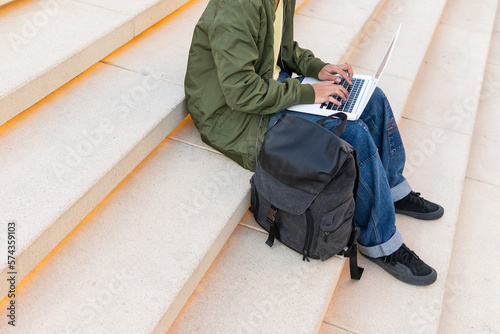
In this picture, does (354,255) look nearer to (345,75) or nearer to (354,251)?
(354,251)

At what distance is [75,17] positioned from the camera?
9.16ft

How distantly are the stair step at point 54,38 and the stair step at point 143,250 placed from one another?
56 centimetres

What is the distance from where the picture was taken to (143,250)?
204 centimetres

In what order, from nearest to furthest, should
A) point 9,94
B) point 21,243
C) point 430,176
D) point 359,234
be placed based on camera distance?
point 21,243 → point 9,94 → point 359,234 → point 430,176

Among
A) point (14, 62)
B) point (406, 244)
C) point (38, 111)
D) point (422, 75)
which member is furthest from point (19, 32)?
point (422, 75)

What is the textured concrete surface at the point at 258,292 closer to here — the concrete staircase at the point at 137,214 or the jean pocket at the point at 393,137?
the concrete staircase at the point at 137,214

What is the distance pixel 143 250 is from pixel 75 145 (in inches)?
21.3

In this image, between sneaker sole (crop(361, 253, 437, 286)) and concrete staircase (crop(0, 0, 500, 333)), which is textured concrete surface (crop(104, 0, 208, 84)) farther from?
sneaker sole (crop(361, 253, 437, 286))

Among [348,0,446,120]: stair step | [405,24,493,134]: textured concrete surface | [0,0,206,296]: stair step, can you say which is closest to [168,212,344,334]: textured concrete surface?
[0,0,206,296]: stair step

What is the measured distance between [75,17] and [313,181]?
5.41 ft

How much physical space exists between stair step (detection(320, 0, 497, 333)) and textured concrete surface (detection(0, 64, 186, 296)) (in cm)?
Answer: 115

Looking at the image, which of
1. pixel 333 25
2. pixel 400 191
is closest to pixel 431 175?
pixel 400 191

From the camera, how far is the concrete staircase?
1869 millimetres

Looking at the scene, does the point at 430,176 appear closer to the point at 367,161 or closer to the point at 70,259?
the point at 367,161
